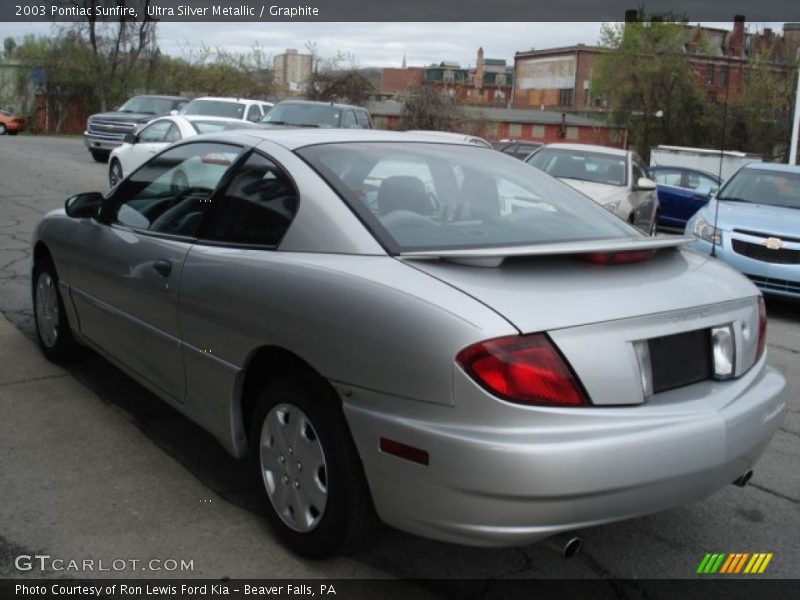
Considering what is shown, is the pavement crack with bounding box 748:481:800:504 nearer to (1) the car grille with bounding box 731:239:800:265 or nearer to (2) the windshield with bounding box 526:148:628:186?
(1) the car grille with bounding box 731:239:800:265

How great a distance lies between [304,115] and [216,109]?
123 inches

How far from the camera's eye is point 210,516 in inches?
138

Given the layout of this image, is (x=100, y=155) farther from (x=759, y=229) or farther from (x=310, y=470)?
(x=310, y=470)

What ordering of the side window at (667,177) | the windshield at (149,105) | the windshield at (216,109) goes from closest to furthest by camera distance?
1. the side window at (667,177)
2. the windshield at (216,109)
3. the windshield at (149,105)

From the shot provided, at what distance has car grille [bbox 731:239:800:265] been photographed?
319 inches

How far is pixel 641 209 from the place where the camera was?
11.9 meters

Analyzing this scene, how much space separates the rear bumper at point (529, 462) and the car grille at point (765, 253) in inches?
237

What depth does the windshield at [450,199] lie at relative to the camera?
3.22 meters

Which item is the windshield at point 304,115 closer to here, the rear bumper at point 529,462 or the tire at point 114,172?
the tire at point 114,172

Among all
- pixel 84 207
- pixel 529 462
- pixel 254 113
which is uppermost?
pixel 254 113

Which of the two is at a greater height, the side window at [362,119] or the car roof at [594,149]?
the side window at [362,119]

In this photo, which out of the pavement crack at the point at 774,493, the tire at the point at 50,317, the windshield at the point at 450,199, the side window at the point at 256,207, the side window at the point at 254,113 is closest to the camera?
the windshield at the point at 450,199

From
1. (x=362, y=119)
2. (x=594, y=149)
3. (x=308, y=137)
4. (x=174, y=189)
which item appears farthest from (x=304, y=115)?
(x=308, y=137)
